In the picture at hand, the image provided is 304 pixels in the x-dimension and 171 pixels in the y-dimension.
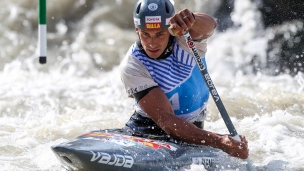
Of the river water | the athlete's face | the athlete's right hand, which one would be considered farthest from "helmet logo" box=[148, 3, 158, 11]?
the river water

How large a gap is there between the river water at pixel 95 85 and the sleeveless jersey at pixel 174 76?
0.88 m

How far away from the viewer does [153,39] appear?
4453mm

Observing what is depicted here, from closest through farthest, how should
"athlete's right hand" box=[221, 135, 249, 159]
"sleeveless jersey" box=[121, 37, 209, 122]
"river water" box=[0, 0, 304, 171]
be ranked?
1. "athlete's right hand" box=[221, 135, 249, 159]
2. "sleeveless jersey" box=[121, 37, 209, 122]
3. "river water" box=[0, 0, 304, 171]

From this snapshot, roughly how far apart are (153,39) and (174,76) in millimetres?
331

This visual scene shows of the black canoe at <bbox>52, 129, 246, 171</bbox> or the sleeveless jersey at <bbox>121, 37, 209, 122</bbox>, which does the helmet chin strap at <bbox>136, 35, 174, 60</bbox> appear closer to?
the sleeveless jersey at <bbox>121, 37, 209, 122</bbox>

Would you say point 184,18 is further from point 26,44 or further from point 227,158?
point 26,44

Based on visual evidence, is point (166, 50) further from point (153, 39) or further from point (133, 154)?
point (133, 154)

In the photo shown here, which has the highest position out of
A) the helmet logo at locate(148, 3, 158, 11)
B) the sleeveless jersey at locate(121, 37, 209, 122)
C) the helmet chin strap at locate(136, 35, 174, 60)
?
the helmet logo at locate(148, 3, 158, 11)

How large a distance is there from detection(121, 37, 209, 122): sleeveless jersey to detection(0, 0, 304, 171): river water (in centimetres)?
88

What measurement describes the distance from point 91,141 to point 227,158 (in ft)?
3.17

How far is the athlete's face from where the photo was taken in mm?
4441

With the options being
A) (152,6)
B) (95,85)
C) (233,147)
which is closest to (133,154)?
(233,147)

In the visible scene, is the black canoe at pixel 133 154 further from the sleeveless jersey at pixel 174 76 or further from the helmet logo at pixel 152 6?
the helmet logo at pixel 152 6

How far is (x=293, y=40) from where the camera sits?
9539mm
